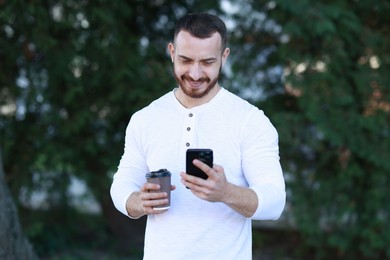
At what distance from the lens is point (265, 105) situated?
227 inches

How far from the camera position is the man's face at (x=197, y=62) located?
2.35 m

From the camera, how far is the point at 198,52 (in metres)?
2.35

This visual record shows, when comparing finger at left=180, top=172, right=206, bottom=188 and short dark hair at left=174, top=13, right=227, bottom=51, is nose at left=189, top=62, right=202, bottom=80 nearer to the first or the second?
short dark hair at left=174, top=13, right=227, bottom=51

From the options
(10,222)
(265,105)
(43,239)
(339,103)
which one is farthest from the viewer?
(43,239)

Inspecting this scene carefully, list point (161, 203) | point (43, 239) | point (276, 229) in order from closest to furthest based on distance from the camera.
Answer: point (161, 203) → point (43, 239) → point (276, 229)

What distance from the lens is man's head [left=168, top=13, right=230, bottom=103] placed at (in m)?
2.36

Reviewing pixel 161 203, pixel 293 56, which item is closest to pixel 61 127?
pixel 293 56

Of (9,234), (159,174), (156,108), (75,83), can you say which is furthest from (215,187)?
(75,83)

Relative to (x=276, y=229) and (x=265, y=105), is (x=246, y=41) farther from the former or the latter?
(x=276, y=229)

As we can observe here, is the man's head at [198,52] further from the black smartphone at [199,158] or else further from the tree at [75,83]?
the tree at [75,83]

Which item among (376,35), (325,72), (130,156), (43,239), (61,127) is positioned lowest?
(43,239)

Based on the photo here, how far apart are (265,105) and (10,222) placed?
261 centimetres

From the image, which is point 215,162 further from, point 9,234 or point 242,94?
point 242,94

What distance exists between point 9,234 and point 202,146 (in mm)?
2343
